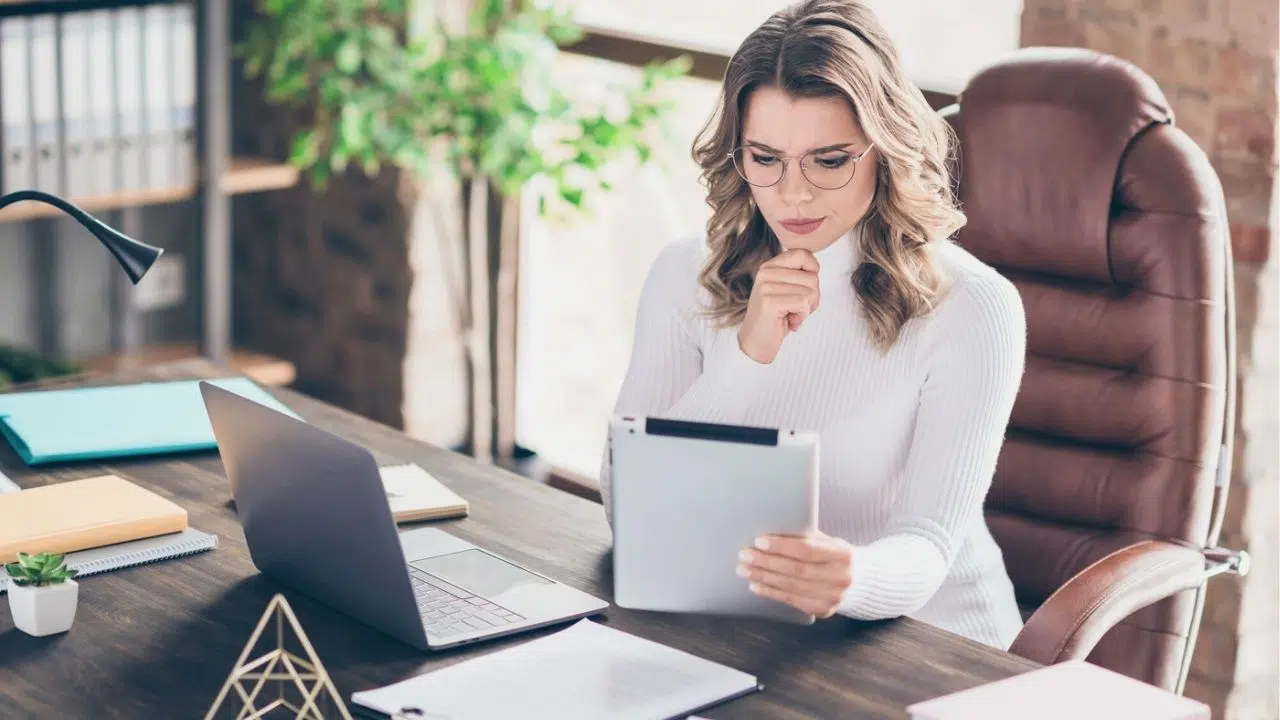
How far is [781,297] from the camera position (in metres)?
1.73

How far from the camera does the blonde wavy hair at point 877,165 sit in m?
1.68

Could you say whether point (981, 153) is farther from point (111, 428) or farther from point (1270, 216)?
point (111, 428)

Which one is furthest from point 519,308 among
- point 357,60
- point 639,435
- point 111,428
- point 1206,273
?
point 639,435

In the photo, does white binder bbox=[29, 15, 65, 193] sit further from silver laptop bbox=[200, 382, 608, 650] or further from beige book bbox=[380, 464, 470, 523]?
silver laptop bbox=[200, 382, 608, 650]

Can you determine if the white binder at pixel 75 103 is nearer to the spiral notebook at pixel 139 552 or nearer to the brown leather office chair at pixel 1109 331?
the spiral notebook at pixel 139 552

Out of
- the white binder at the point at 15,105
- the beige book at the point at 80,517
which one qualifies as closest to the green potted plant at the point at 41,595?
the beige book at the point at 80,517

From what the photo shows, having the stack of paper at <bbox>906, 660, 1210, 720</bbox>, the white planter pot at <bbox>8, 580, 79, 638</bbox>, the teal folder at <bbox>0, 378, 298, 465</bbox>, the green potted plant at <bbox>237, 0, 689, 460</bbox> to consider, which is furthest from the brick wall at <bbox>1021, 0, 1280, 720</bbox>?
the white planter pot at <bbox>8, 580, 79, 638</bbox>

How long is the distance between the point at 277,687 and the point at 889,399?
2.46 ft

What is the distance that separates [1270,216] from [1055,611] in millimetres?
820

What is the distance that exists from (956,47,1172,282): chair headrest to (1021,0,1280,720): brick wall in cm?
33

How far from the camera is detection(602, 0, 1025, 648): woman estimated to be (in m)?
1.68

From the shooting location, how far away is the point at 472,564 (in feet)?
5.32

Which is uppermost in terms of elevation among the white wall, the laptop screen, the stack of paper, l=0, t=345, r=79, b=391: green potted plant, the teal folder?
the white wall

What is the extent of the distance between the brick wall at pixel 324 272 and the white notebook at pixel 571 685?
229cm
